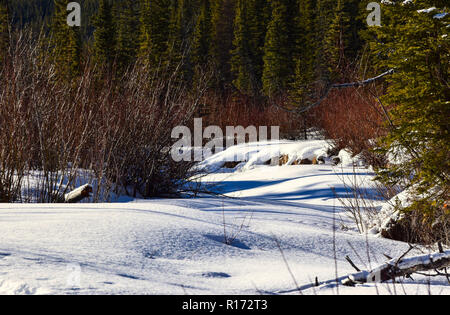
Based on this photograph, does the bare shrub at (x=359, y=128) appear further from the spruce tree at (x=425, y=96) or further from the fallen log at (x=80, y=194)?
the fallen log at (x=80, y=194)

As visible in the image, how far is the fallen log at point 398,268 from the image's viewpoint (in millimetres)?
1802

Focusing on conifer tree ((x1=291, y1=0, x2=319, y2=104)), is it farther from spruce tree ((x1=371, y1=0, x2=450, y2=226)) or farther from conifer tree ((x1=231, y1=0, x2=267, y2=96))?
spruce tree ((x1=371, y1=0, x2=450, y2=226))

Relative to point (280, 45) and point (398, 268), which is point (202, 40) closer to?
point (280, 45)

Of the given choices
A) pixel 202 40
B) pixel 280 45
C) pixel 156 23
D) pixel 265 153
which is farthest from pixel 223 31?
pixel 265 153

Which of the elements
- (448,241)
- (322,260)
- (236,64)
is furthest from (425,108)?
(236,64)

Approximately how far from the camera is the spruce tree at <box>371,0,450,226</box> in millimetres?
3543

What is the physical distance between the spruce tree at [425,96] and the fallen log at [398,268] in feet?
5.19

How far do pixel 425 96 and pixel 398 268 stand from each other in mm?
2211

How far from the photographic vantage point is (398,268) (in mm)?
1889

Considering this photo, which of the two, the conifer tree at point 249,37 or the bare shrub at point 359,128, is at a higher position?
the conifer tree at point 249,37

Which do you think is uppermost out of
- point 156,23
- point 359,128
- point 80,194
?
point 156,23

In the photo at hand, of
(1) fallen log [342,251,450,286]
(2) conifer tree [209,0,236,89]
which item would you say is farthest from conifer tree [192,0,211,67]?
(1) fallen log [342,251,450,286]

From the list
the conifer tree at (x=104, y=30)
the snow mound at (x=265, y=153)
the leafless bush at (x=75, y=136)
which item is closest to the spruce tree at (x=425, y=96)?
the leafless bush at (x=75, y=136)

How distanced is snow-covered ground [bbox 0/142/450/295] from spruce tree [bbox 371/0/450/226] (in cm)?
66
